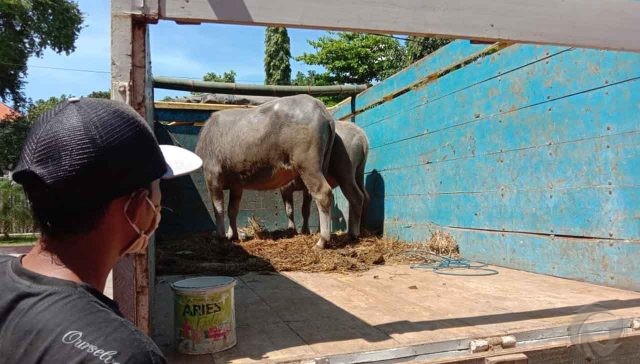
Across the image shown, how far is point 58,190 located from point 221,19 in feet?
6.03

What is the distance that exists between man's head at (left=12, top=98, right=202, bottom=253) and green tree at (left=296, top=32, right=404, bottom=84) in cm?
2162

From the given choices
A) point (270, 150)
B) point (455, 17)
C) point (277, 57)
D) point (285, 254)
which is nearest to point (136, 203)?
point (455, 17)

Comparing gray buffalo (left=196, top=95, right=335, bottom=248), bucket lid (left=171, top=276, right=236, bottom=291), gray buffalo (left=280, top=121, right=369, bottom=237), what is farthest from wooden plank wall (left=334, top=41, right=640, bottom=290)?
bucket lid (left=171, top=276, right=236, bottom=291)

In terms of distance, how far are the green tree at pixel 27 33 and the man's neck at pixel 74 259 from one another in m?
23.5

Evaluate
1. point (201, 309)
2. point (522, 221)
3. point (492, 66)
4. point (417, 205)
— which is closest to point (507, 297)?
point (522, 221)

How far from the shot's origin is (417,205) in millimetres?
6434

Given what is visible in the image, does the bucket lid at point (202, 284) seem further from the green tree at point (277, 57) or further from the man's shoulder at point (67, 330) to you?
the green tree at point (277, 57)

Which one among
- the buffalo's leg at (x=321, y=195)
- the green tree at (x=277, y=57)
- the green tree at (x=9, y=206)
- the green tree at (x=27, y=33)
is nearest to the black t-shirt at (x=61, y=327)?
the buffalo's leg at (x=321, y=195)

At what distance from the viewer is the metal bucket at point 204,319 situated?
250cm

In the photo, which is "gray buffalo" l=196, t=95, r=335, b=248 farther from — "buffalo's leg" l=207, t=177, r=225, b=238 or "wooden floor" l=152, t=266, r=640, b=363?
"wooden floor" l=152, t=266, r=640, b=363

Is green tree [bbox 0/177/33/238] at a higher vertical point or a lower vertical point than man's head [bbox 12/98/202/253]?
lower

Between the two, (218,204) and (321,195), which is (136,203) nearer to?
(321,195)

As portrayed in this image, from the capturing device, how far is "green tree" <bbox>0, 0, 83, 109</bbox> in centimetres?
2075

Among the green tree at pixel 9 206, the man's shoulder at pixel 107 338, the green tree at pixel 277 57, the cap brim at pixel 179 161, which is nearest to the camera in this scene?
the man's shoulder at pixel 107 338
